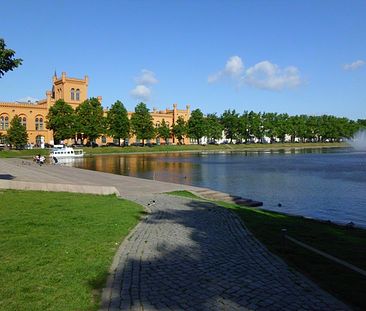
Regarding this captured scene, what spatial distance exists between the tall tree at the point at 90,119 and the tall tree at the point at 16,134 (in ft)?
43.1

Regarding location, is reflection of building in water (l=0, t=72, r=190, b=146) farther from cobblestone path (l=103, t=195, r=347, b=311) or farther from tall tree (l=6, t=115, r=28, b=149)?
cobblestone path (l=103, t=195, r=347, b=311)

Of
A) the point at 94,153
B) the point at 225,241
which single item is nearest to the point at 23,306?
→ the point at 225,241

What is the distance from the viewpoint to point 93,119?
105250 mm

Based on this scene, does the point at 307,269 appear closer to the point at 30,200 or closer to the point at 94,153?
the point at 30,200

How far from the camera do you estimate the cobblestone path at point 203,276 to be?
712 centimetres

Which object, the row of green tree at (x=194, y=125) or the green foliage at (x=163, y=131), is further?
the green foliage at (x=163, y=131)

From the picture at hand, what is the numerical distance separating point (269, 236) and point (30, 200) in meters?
11.2

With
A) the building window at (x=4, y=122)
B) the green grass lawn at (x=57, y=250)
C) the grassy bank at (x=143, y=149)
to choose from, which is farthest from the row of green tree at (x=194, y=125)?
the green grass lawn at (x=57, y=250)

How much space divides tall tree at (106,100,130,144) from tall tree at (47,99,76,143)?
12873mm

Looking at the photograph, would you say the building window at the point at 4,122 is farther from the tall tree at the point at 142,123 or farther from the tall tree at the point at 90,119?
the tall tree at the point at 142,123

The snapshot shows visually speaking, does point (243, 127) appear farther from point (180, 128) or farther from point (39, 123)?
point (39, 123)

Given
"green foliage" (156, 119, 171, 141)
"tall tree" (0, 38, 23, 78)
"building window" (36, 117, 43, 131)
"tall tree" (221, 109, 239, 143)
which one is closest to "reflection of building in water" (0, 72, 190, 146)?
"building window" (36, 117, 43, 131)

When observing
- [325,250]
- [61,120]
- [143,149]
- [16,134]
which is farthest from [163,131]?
[325,250]

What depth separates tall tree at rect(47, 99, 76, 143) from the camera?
101 m
